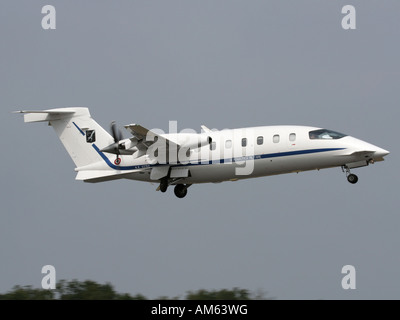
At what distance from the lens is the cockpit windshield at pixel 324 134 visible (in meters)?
41.5

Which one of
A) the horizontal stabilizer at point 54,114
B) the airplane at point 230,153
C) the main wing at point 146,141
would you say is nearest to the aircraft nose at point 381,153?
the airplane at point 230,153

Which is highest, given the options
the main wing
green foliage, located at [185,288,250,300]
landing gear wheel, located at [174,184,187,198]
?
the main wing

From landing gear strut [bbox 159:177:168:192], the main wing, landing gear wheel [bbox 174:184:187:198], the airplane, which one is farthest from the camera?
landing gear wheel [bbox 174:184:187:198]

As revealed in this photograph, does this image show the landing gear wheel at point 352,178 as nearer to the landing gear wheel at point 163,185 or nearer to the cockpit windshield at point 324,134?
the cockpit windshield at point 324,134

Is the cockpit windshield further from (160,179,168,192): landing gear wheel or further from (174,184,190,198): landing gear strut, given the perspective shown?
(160,179,168,192): landing gear wheel

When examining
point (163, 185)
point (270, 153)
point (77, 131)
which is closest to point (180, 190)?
point (163, 185)

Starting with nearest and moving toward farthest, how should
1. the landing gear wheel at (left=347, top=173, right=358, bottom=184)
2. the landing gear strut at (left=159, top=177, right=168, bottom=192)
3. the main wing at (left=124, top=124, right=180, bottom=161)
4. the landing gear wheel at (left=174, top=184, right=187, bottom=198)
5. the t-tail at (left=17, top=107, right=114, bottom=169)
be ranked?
the main wing at (left=124, top=124, right=180, bottom=161) → the landing gear wheel at (left=347, top=173, right=358, bottom=184) → the landing gear strut at (left=159, top=177, right=168, bottom=192) → the landing gear wheel at (left=174, top=184, right=187, bottom=198) → the t-tail at (left=17, top=107, right=114, bottom=169)

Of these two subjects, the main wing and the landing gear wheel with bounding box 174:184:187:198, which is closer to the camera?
the main wing

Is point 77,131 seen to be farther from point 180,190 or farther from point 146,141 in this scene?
point 180,190

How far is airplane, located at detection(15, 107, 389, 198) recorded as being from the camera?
135 ft

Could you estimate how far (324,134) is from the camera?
4166cm

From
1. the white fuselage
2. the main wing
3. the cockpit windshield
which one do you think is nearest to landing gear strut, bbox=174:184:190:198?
the white fuselage
